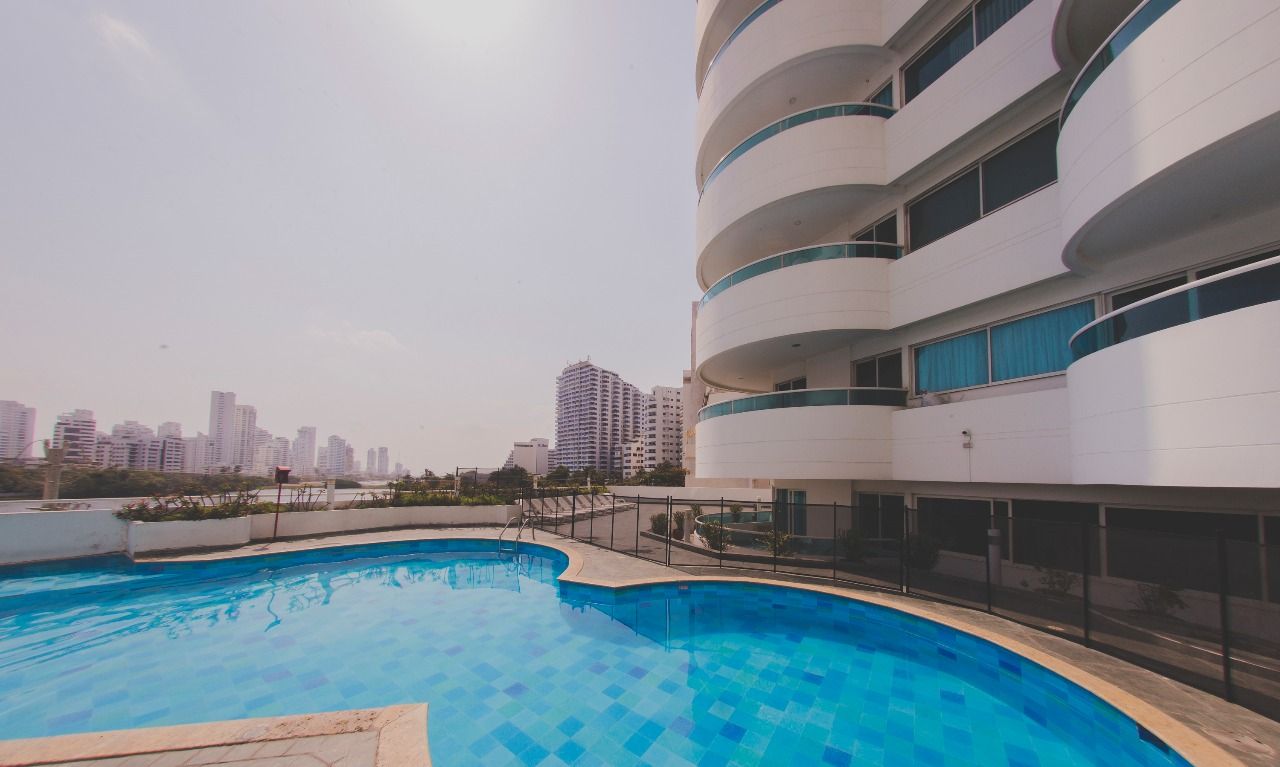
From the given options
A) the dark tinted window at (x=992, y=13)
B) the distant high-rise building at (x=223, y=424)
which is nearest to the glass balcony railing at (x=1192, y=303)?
the dark tinted window at (x=992, y=13)

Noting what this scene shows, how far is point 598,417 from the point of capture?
5305 inches

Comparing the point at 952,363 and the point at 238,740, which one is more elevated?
the point at 952,363

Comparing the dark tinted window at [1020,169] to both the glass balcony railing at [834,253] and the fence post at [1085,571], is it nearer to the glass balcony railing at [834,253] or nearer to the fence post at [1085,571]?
the glass balcony railing at [834,253]

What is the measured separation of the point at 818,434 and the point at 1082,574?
217 inches

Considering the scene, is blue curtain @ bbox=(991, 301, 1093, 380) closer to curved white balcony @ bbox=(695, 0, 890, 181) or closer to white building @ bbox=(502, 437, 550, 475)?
curved white balcony @ bbox=(695, 0, 890, 181)

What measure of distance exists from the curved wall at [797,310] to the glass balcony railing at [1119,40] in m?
5.11

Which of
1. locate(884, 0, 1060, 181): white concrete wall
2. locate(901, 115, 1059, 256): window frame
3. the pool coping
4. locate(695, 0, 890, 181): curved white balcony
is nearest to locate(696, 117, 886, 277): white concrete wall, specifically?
locate(884, 0, 1060, 181): white concrete wall

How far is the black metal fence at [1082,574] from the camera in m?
6.61

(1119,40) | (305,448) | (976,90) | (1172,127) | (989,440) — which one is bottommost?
(305,448)

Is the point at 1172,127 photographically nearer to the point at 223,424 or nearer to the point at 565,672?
the point at 565,672

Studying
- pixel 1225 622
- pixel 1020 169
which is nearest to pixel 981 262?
pixel 1020 169

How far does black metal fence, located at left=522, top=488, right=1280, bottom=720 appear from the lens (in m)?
6.61

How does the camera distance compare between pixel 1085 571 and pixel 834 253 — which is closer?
pixel 1085 571

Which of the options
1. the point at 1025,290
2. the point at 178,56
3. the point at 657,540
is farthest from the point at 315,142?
the point at 1025,290
